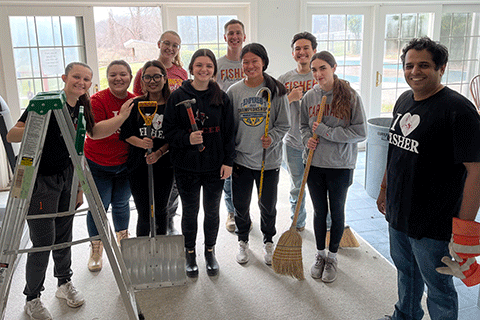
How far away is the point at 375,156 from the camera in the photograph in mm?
3938

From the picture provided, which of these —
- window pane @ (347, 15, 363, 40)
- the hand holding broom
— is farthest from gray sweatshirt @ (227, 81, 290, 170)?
window pane @ (347, 15, 363, 40)

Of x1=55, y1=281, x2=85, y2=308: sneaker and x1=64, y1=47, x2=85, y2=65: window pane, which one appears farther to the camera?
x1=64, y1=47, x2=85, y2=65: window pane

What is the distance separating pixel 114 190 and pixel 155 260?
60cm

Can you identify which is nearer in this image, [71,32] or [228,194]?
[228,194]

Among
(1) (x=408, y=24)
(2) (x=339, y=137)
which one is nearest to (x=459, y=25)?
(1) (x=408, y=24)

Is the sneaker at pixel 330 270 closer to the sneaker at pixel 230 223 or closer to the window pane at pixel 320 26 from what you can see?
the sneaker at pixel 230 223

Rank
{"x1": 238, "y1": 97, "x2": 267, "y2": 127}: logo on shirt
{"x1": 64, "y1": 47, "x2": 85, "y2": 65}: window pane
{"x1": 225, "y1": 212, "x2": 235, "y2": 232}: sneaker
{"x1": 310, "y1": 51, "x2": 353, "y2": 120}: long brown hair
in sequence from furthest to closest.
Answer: {"x1": 64, "y1": 47, "x2": 85, "y2": 65}: window pane < {"x1": 225, "y1": 212, "x2": 235, "y2": 232}: sneaker < {"x1": 238, "y1": 97, "x2": 267, "y2": 127}: logo on shirt < {"x1": 310, "y1": 51, "x2": 353, "y2": 120}: long brown hair

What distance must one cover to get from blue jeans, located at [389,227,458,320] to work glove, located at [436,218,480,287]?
8 cm

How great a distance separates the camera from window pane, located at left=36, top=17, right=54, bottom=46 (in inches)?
171

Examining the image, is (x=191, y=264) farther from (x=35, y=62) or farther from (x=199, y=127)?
(x=35, y=62)

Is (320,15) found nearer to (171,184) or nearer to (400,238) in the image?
(171,184)

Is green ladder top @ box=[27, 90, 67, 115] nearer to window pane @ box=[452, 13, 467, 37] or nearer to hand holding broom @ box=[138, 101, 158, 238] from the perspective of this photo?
hand holding broom @ box=[138, 101, 158, 238]

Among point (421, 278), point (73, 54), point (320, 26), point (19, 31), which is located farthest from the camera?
point (320, 26)

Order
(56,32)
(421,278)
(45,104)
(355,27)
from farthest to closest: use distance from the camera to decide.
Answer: (355,27)
(56,32)
(421,278)
(45,104)
